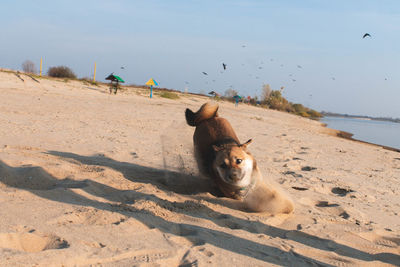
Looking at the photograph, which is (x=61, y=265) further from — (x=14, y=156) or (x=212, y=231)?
(x=14, y=156)

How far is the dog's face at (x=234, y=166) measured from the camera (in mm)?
4434

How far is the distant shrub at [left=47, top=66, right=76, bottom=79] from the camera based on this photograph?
1205 inches

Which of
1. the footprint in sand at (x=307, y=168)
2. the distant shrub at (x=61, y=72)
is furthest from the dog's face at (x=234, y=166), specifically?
the distant shrub at (x=61, y=72)

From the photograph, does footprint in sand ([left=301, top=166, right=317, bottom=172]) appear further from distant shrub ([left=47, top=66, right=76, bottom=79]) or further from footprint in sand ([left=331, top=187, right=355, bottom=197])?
distant shrub ([left=47, top=66, right=76, bottom=79])

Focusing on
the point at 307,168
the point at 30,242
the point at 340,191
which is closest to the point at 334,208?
the point at 340,191

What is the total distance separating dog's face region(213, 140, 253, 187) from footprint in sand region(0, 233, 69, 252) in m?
2.20

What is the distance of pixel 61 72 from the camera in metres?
30.8

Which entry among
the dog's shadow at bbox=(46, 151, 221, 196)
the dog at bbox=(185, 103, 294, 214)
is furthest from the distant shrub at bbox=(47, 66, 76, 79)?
the dog at bbox=(185, 103, 294, 214)

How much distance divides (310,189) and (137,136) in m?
5.00

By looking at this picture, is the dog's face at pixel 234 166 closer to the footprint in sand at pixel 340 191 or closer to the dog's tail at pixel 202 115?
the dog's tail at pixel 202 115

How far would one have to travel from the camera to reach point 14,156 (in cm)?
564

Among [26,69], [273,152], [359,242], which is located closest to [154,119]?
[273,152]

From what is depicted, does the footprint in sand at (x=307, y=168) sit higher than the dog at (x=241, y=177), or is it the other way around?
the dog at (x=241, y=177)

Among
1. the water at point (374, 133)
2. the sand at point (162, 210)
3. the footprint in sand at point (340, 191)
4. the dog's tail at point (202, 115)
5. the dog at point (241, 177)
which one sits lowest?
the water at point (374, 133)
